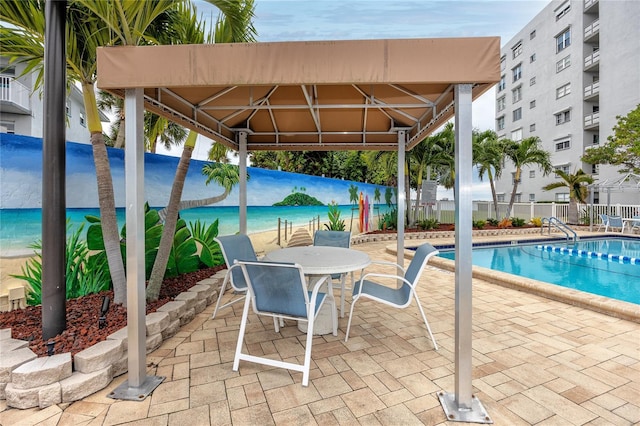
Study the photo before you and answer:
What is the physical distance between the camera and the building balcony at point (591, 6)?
17.9 m

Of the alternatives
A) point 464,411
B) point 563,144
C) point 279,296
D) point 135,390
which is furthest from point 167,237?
point 563,144

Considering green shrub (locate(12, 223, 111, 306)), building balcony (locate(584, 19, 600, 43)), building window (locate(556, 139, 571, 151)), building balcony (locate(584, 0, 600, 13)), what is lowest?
green shrub (locate(12, 223, 111, 306))

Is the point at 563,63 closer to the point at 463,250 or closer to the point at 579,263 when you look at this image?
the point at 579,263

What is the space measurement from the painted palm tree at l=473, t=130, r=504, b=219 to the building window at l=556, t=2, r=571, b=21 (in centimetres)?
1565

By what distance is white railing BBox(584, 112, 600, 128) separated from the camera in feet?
58.4

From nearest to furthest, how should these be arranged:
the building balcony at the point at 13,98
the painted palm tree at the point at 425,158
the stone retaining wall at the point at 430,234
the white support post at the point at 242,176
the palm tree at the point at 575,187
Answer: the white support post at the point at 242,176 → the building balcony at the point at 13,98 → the stone retaining wall at the point at 430,234 → the painted palm tree at the point at 425,158 → the palm tree at the point at 575,187

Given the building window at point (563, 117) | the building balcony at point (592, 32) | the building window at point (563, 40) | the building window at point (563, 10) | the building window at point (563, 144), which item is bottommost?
the building window at point (563, 144)

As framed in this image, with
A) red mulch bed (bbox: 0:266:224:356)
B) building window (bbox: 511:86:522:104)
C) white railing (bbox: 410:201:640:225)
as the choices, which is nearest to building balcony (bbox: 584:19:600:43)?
building window (bbox: 511:86:522:104)

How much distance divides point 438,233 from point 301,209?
18.2 ft

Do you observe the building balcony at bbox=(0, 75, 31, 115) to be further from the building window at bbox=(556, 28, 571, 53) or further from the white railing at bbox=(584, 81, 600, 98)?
the building window at bbox=(556, 28, 571, 53)

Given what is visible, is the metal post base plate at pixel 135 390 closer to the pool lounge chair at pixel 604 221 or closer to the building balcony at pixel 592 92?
the pool lounge chair at pixel 604 221

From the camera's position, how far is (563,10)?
20469 millimetres

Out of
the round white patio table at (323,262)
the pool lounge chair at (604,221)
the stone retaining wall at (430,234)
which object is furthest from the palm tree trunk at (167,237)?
the pool lounge chair at (604,221)

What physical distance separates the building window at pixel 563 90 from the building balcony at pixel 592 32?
259 cm
